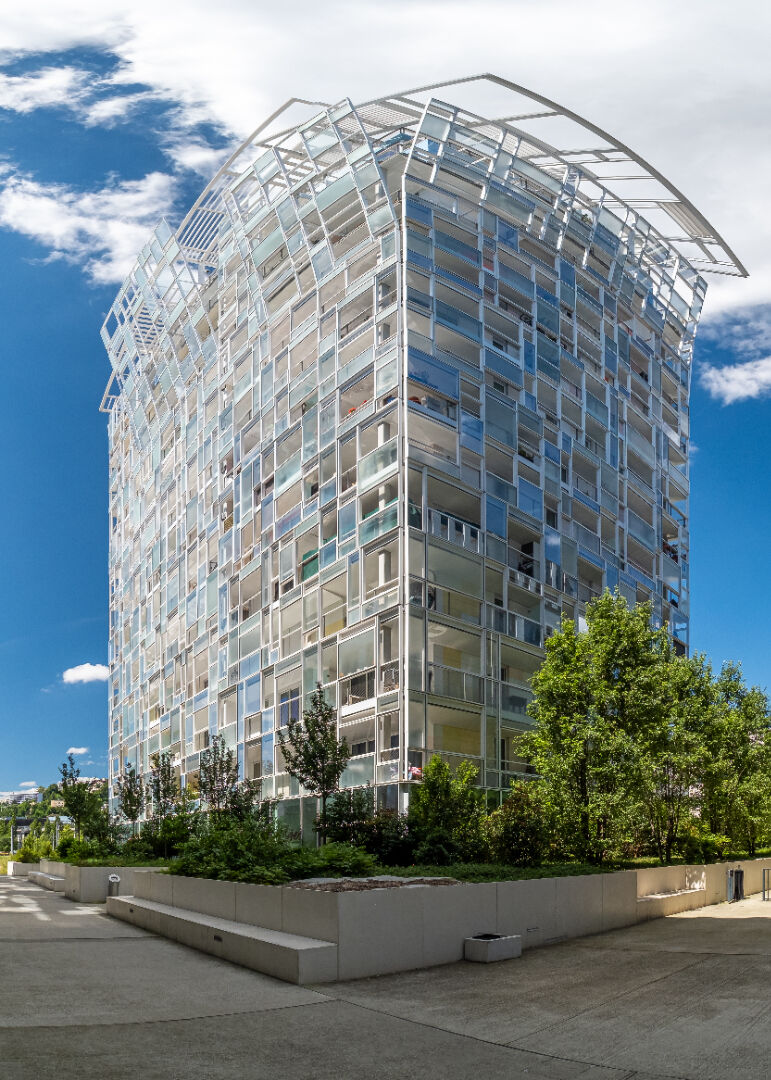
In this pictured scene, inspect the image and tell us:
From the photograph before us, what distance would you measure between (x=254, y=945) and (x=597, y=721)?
509 inches

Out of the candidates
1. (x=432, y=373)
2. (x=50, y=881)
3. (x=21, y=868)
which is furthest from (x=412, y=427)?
(x=21, y=868)

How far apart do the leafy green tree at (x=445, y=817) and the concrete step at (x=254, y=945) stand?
5.64m

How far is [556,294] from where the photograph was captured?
4394 cm

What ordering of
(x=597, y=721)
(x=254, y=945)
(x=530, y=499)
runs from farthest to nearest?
(x=530, y=499) < (x=597, y=721) < (x=254, y=945)

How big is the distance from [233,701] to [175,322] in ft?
74.1

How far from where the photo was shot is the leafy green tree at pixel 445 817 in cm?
2292

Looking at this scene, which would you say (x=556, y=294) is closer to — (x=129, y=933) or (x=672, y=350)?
(x=672, y=350)

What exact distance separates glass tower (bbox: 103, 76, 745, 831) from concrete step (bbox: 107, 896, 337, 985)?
44.9ft

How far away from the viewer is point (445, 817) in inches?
1008

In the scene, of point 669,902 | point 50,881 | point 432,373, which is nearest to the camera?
point 669,902

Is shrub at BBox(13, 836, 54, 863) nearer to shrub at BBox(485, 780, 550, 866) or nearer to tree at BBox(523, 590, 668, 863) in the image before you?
tree at BBox(523, 590, 668, 863)

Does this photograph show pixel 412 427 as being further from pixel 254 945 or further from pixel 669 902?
pixel 254 945

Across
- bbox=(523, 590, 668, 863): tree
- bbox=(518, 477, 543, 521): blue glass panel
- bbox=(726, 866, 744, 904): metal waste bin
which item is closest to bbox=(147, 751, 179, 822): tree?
bbox=(518, 477, 543, 521): blue glass panel

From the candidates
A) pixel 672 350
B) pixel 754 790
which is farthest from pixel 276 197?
pixel 754 790
